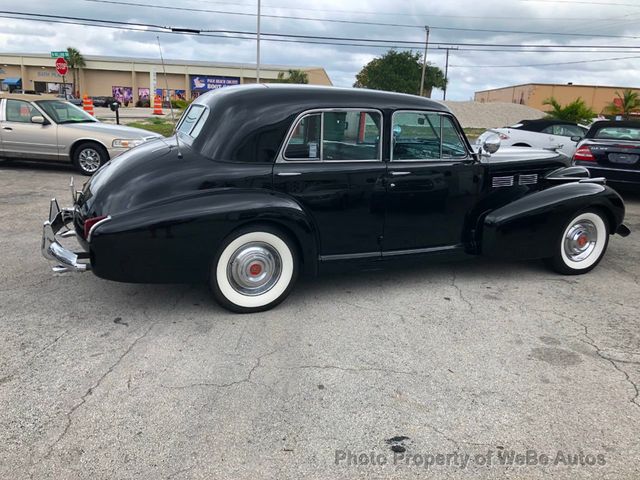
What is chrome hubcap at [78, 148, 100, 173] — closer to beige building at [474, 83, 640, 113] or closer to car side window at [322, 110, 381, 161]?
car side window at [322, 110, 381, 161]

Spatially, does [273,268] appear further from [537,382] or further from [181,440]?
[537,382]

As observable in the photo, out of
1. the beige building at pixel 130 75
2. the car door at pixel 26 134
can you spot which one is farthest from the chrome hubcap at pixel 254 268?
the beige building at pixel 130 75

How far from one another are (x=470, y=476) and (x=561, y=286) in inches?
123

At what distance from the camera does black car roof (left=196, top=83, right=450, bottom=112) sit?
4.29 m

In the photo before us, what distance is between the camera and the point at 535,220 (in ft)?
16.2

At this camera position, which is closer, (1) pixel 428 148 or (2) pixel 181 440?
(2) pixel 181 440

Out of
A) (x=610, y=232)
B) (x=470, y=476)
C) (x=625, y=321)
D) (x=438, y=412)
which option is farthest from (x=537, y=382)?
(x=610, y=232)

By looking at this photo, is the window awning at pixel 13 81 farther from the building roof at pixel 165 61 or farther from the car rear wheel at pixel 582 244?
the car rear wheel at pixel 582 244

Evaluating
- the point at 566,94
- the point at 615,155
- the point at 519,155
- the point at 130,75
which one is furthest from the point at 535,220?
the point at 130,75

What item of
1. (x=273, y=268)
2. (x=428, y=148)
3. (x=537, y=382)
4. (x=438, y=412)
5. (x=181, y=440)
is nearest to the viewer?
(x=181, y=440)

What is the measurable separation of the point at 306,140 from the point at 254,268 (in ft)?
3.70

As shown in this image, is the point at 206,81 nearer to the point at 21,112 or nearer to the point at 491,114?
the point at 491,114

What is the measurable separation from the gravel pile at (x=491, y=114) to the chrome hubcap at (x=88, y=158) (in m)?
44.7

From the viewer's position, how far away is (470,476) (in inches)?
96.3
